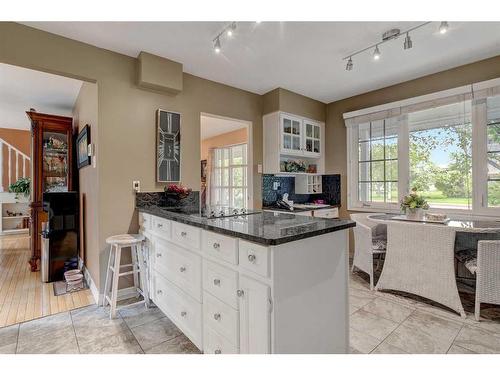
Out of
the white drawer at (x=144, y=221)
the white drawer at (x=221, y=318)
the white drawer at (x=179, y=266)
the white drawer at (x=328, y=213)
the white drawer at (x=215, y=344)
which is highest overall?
the white drawer at (x=144, y=221)

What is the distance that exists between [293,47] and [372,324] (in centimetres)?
269

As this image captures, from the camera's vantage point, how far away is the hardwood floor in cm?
239

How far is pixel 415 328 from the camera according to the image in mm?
2115

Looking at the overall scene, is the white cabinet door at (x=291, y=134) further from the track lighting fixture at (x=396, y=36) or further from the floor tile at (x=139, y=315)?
the floor tile at (x=139, y=315)

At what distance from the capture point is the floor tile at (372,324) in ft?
6.73

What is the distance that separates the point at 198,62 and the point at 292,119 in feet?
5.36

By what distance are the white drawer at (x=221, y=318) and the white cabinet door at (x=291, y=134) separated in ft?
8.46

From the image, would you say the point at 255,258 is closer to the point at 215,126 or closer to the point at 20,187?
the point at 215,126

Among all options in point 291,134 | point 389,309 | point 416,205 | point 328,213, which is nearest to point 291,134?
point 291,134

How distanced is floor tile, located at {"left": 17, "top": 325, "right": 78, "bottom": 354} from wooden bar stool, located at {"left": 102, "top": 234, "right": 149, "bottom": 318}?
0.36m

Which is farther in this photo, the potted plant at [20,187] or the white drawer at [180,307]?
the potted plant at [20,187]

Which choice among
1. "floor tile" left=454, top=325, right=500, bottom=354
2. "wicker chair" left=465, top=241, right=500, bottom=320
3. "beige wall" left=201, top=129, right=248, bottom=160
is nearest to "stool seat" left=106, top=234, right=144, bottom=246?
"floor tile" left=454, top=325, right=500, bottom=354

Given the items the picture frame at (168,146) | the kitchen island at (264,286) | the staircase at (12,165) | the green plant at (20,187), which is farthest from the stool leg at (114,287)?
the staircase at (12,165)

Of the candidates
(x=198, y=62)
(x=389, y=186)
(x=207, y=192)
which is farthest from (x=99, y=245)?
(x=207, y=192)
